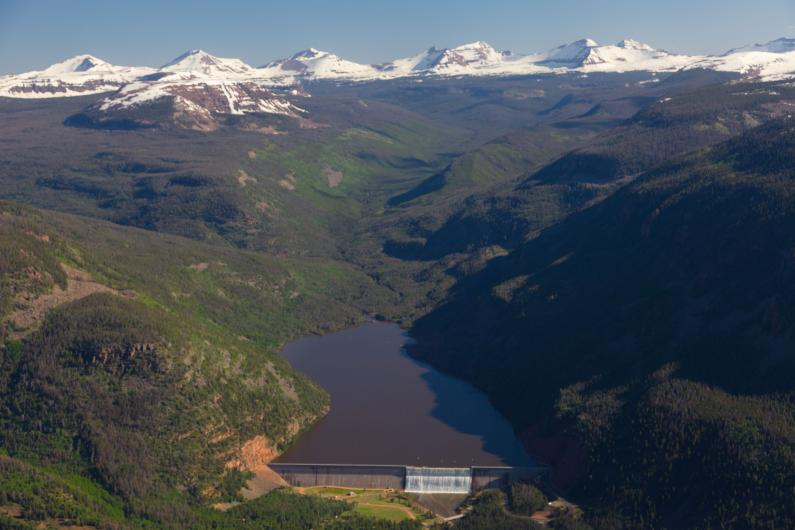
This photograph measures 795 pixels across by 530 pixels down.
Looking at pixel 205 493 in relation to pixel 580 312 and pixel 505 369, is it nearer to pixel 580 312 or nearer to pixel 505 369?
pixel 505 369

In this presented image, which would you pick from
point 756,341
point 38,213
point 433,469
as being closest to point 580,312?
point 756,341

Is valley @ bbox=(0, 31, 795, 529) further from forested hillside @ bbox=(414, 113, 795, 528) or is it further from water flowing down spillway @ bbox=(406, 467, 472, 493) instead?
water flowing down spillway @ bbox=(406, 467, 472, 493)

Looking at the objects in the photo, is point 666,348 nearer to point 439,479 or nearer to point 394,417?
point 439,479

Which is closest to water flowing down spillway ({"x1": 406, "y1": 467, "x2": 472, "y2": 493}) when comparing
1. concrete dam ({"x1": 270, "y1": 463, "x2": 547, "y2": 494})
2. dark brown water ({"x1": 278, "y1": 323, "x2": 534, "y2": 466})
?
concrete dam ({"x1": 270, "y1": 463, "x2": 547, "y2": 494})

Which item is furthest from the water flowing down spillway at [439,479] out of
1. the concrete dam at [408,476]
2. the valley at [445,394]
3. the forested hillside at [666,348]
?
the forested hillside at [666,348]

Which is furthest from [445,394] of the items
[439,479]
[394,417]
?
[439,479]
